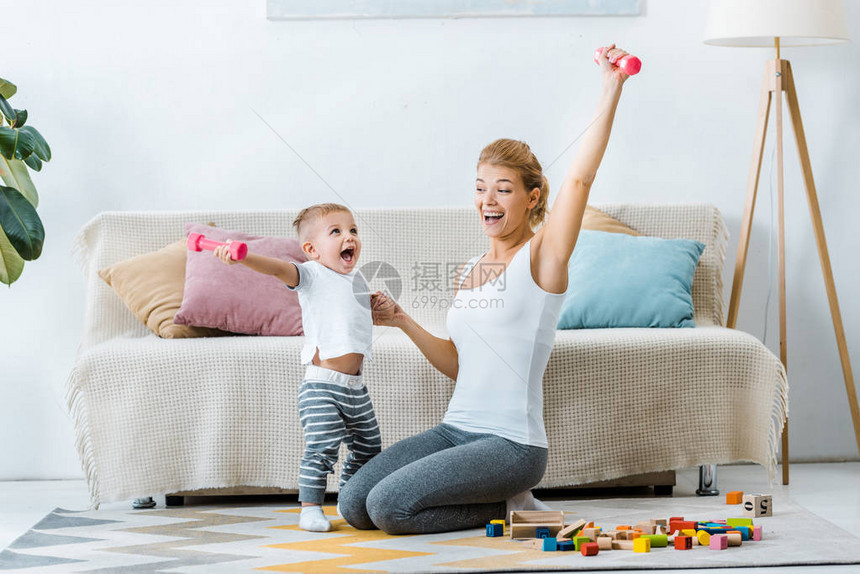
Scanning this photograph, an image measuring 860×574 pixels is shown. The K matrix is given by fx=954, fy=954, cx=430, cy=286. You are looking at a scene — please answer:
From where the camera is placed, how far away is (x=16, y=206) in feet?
8.15

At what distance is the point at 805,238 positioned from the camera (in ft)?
10.1

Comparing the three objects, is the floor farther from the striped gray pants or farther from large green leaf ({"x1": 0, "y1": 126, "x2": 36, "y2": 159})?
large green leaf ({"x1": 0, "y1": 126, "x2": 36, "y2": 159})

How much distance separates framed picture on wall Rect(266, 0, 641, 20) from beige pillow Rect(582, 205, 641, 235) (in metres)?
0.65

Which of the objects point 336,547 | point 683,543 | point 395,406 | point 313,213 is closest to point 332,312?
point 313,213

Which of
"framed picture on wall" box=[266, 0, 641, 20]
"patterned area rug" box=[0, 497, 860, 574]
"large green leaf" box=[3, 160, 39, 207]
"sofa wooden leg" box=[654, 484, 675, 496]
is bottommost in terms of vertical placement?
"patterned area rug" box=[0, 497, 860, 574]

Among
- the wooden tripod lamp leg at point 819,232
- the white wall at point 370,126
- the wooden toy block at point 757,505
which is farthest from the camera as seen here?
the white wall at point 370,126

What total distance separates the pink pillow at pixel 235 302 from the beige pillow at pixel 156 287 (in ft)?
0.13

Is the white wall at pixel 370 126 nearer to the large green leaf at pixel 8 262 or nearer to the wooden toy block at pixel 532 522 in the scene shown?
the large green leaf at pixel 8 262

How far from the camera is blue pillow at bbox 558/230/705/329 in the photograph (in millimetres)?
2607

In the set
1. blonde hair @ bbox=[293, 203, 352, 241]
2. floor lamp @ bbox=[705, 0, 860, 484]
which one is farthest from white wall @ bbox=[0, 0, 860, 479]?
blonde hair @ bbox=[293, 203, 352, 241]

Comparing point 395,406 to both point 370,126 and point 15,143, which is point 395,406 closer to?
point 370,126

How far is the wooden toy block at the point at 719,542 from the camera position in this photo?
1854mm

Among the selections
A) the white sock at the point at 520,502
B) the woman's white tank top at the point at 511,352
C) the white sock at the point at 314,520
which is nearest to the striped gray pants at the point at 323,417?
the white sock at the point at 314,520

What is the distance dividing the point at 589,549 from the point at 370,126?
1658 mm
